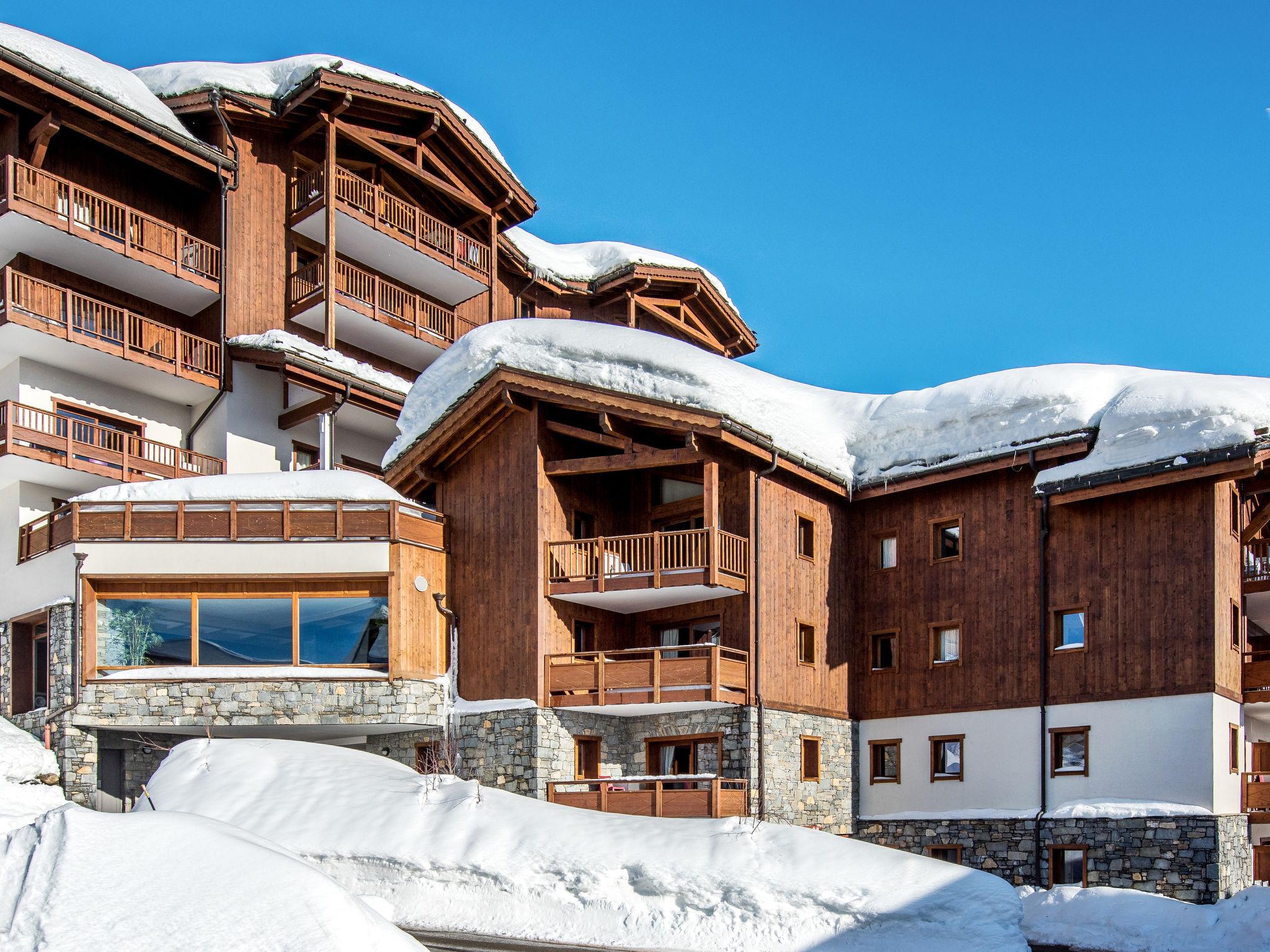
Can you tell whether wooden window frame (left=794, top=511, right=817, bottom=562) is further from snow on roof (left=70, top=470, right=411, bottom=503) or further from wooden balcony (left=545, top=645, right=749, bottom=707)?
snow on roof (left=70, top=470, right=411, bottom=503)

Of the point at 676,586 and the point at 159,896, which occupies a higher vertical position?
the point at 676,586

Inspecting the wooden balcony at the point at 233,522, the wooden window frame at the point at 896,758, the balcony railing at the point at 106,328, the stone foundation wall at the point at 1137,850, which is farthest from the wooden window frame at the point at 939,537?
the balcony railing at the point at 106,328

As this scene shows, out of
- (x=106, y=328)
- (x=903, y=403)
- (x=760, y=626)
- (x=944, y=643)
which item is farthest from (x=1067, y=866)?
(x=106, y=328)

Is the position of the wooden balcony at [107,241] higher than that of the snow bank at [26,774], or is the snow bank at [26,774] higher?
the wooden balcony at [107,241]

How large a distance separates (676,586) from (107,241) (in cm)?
1421

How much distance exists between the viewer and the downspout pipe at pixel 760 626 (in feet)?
66.3

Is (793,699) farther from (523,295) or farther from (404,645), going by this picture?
(523,295)

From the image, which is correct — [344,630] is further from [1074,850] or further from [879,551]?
[1074,850]

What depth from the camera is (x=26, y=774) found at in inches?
779

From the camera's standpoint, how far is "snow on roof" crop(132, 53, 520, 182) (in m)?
28.2

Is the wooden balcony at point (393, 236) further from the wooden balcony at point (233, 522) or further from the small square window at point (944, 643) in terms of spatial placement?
the small square window at point (944, 643)

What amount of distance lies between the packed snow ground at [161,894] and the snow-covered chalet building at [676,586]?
9.48 meters

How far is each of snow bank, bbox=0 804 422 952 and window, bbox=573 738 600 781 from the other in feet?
34.7

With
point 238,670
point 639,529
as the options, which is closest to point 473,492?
point 639,529
